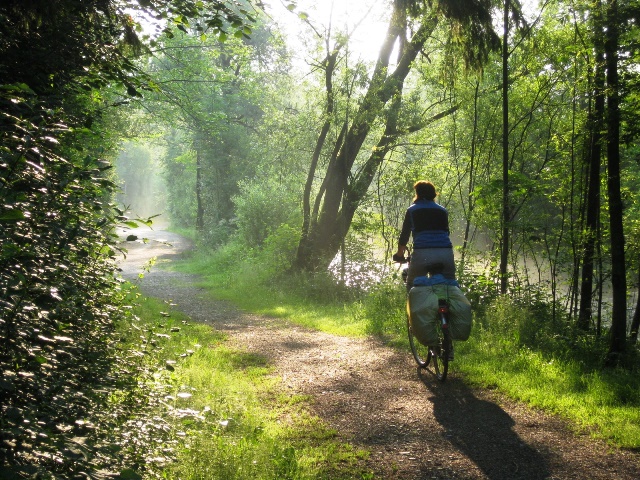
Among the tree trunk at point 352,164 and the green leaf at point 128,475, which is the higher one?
the tree trunk at point 352,164

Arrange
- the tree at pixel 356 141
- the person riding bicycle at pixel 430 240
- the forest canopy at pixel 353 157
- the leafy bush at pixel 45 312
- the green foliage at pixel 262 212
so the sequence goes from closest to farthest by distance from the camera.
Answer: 1. the leafy bush at pixel 45 312
2. the forest canopy at pixel 353 157
3. the person riding bicycle at pixel 430 240
4. the tree at pixel 356 141
5. the green foliage at pixel 262 212

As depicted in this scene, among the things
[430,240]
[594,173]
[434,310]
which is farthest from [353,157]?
[434,310]

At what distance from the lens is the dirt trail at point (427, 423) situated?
14.3ft

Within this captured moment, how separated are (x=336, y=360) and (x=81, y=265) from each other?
183 inches

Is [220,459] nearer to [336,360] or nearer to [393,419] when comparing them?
[393,419]

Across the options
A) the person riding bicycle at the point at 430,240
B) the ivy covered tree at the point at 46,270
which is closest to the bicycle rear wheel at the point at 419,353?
the person riding bicycle at the point at 430,240

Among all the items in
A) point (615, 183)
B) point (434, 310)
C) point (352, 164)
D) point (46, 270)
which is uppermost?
point (352, 164)

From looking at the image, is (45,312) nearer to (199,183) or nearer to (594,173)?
(594,173)

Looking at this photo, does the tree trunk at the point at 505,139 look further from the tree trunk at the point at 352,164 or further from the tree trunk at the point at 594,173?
the tree trunk at the point at 352,164

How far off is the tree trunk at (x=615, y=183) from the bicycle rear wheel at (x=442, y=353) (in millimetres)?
2375

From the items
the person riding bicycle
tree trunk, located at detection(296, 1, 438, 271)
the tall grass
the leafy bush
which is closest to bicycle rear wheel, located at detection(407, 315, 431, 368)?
the tall grass

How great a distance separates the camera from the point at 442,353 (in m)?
6.46

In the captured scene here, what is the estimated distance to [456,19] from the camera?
8.55m

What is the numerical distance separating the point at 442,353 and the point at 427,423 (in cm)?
125
